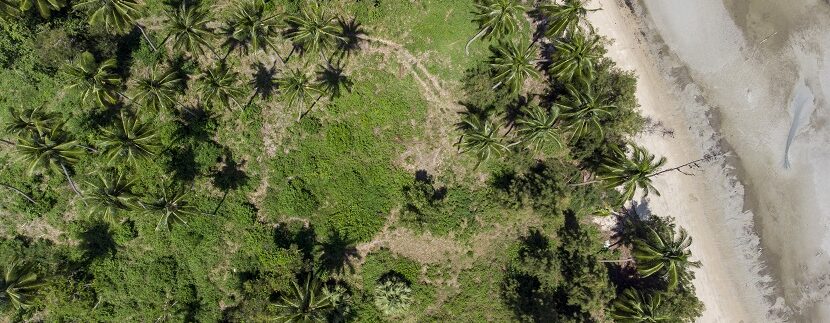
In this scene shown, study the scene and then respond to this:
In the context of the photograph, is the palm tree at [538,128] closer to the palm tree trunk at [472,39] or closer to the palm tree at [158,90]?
the palm tree trunk at [472,39]

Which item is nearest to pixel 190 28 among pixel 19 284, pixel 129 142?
pixel 129 142

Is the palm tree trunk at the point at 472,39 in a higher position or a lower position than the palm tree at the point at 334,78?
higher

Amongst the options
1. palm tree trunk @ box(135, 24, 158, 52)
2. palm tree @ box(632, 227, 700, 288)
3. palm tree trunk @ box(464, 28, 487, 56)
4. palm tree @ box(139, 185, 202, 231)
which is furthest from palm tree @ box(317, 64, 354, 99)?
palm tree @ box(632, 227, 700, 288)

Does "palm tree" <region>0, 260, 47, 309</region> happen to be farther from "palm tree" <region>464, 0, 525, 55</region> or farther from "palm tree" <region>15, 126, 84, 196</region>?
"palm tree" <region>464, 0, 525, 55</region>

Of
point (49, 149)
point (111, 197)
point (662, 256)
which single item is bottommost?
point (111, 197)

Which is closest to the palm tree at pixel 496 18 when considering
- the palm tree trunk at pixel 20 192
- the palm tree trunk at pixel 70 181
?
the palm tree trunk at pixel 70 181

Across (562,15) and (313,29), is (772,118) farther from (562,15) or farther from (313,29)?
(313,29)
